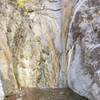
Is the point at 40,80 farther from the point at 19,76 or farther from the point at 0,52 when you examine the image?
the point at 0,52

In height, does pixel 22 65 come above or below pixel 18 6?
below

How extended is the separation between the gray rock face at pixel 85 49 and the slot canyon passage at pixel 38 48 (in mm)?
20

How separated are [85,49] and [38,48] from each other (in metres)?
0.95

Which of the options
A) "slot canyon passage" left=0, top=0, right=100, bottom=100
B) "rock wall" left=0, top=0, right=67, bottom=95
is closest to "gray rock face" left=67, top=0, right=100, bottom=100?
"slot canyon passage" left=0, top=0, right=100, bottom=100

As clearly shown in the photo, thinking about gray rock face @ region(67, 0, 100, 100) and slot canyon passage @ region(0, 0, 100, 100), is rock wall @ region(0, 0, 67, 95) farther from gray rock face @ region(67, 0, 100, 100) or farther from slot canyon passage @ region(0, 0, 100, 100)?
gray rock face @ region(67, 0, 100, 100)

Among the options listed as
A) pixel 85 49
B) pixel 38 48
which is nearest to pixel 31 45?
pixel 38 48

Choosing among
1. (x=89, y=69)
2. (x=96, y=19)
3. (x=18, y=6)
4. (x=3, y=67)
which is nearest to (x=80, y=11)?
(x=96, y=19)

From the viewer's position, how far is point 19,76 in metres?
4.38

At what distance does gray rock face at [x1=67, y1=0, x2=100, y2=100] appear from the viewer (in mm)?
3459

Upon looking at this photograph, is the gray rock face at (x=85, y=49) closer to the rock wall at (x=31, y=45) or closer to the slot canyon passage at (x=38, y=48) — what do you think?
the slot canyon passage at (x=38, y=48)

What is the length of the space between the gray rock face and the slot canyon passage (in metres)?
0.02

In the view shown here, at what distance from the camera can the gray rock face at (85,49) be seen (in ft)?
11.3

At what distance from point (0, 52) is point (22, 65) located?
0.36 meters

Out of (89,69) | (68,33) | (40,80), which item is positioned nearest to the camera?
(89,69)
